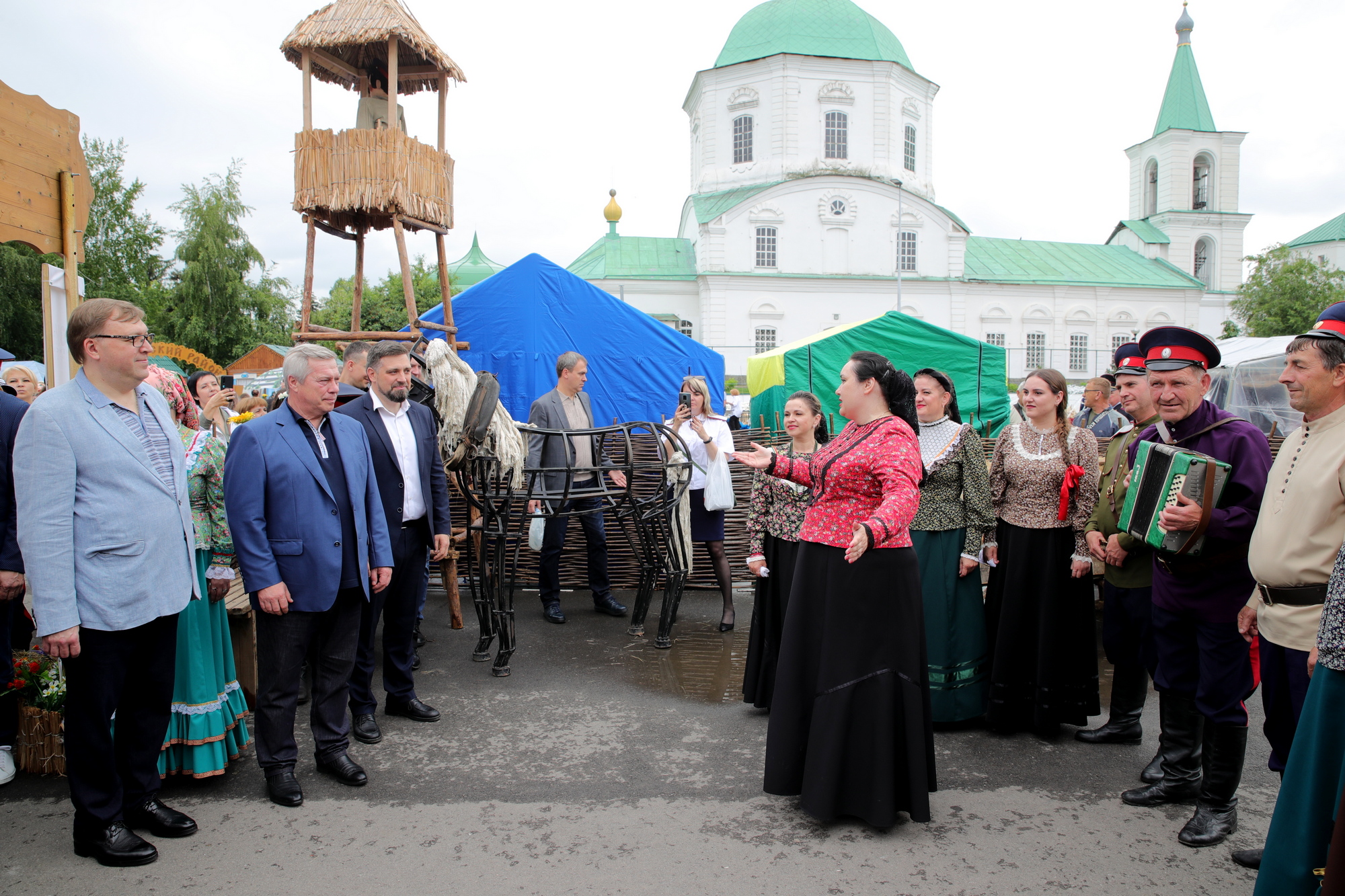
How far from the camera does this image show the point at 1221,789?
3.24m

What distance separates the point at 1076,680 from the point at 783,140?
37792 millimetres

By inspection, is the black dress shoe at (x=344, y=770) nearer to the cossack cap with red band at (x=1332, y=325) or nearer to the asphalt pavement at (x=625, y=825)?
the asphalt pavement at (x=625, y=825)

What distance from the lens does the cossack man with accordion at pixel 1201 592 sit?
3215mm

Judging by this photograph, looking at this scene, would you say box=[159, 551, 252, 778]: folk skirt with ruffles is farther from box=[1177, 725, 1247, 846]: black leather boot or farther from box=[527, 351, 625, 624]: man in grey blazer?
box=[1177, 725, 1247, 846]: black leather boot

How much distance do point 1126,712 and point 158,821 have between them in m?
4.51

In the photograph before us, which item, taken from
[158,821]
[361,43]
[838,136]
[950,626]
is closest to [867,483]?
[950,626]

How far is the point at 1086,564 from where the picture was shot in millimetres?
4230

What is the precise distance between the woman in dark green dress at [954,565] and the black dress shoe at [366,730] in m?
2.91

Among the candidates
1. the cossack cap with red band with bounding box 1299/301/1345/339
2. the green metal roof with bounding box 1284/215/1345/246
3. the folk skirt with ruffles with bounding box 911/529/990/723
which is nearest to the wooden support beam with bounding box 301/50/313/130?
the folk skirt with ruffles with bounding box 911/529/990/723

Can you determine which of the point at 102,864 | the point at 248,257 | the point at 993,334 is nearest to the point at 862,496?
the point at 102,864

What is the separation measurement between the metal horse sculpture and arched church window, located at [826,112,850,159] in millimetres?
36094

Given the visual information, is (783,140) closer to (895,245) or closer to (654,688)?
(895,245)

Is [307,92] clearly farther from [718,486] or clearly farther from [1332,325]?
[1332,325]

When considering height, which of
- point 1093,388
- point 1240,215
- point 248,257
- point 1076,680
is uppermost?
point 1240,215
